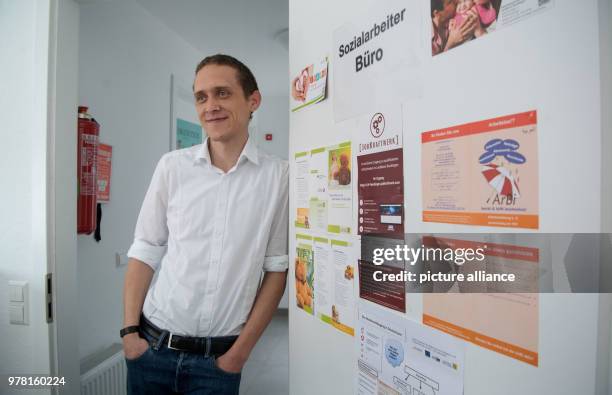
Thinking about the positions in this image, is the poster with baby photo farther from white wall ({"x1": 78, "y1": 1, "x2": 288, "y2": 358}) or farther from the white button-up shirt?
white wall ({"x1": 78, "y1": 1, "x2": 288, "y2": 358})

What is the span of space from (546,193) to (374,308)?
43cm

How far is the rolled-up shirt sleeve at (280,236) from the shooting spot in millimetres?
1256

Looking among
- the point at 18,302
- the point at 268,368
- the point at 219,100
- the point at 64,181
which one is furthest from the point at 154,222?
the point at 268,368

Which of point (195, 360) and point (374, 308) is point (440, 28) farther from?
point (195, 360)

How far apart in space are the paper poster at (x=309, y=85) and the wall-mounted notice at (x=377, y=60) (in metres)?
0.06

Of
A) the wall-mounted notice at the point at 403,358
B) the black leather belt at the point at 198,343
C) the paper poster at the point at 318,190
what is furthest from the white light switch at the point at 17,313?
the wall-mounted notice at the point at 403,358

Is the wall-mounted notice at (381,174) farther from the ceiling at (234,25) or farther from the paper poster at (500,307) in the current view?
the ceiling at (234,25)

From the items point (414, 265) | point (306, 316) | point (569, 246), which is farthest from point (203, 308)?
point (569, 246)

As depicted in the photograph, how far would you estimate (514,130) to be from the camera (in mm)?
489

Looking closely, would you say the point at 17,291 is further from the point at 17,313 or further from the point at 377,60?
the point at 377,60

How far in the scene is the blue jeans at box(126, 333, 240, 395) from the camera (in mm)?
1154

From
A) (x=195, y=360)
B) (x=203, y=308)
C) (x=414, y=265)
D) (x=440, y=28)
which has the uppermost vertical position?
(x=440, y=28)

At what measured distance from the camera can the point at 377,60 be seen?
729 mm

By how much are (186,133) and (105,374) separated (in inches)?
80.0
